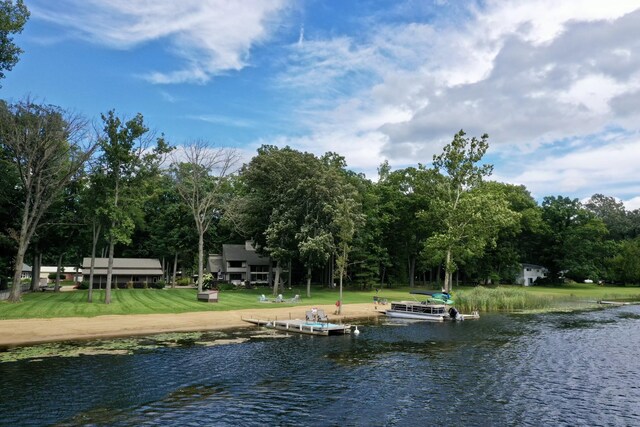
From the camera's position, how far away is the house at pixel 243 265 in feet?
313

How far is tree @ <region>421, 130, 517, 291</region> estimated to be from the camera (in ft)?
234

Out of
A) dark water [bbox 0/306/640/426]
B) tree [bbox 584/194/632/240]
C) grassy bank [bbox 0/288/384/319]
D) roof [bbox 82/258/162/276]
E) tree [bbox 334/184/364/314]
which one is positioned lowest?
dark water [bbox 0/306/640/426]

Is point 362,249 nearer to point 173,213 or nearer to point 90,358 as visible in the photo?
point 173,213

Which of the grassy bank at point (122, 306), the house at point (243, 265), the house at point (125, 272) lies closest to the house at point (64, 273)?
the house at point (125, 272)

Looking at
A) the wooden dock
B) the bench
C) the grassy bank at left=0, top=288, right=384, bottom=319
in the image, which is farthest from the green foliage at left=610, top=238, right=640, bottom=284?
the bench

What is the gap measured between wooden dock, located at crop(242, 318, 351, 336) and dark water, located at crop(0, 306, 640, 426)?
2.81 metres

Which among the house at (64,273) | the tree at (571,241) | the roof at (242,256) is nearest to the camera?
the roof at (242,256)

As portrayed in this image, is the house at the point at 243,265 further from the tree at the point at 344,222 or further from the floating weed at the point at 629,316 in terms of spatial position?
the floating weed at the point at 629,316

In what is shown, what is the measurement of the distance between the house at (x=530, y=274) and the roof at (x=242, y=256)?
214ft

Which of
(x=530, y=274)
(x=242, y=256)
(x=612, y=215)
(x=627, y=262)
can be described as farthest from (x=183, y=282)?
(x=612, y=215)

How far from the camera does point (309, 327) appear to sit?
133ft

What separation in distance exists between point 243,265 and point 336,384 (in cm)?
7561

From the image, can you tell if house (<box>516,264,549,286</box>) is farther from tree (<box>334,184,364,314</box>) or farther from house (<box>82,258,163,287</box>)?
house (<box>82,258,163,287</box>)

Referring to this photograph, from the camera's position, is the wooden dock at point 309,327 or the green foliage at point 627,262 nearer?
the wooden dock at point 309,327
